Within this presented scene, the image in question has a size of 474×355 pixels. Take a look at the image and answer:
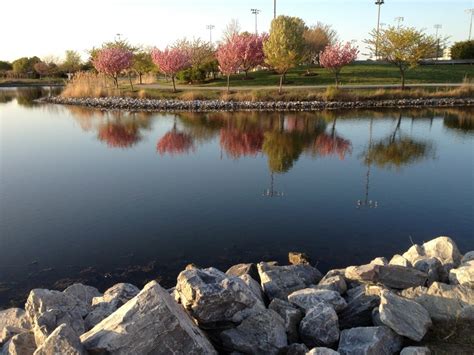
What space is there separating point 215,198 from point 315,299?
8089 millimetres

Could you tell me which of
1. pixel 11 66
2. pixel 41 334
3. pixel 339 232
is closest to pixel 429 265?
pixel 339 232

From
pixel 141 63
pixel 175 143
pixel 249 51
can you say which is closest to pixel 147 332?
pixel 175 143

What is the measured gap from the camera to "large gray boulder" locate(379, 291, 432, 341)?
5828 mm

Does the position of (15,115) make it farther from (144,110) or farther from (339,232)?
(339,232)

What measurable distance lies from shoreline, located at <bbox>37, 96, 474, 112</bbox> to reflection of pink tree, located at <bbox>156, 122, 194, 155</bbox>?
473 inches

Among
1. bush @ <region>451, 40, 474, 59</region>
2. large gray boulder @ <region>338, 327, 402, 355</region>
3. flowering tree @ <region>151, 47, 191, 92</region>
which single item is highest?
bush @ <region>451, 40, 474, 59</region>

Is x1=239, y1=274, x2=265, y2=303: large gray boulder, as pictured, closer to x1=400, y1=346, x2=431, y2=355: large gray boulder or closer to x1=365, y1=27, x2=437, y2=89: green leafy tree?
x1=400, y1=346, x2=431, y2=355: large gray boulder

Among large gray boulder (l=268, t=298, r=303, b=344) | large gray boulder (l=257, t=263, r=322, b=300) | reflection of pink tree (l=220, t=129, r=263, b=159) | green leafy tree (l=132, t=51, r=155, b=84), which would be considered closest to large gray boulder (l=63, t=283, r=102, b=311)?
large gray boulder (l=257, t=263, r=322, b=300)

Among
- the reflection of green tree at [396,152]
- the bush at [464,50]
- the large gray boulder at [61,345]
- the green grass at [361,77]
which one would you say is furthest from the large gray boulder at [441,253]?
the bush at [464,50]

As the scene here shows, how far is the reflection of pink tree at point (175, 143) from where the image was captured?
73.7 ft

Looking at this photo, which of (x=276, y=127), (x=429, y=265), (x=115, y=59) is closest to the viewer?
(x=429, y=265)

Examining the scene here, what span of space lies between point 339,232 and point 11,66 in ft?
360

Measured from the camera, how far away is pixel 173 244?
10891 millimetres

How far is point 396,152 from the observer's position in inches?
851
